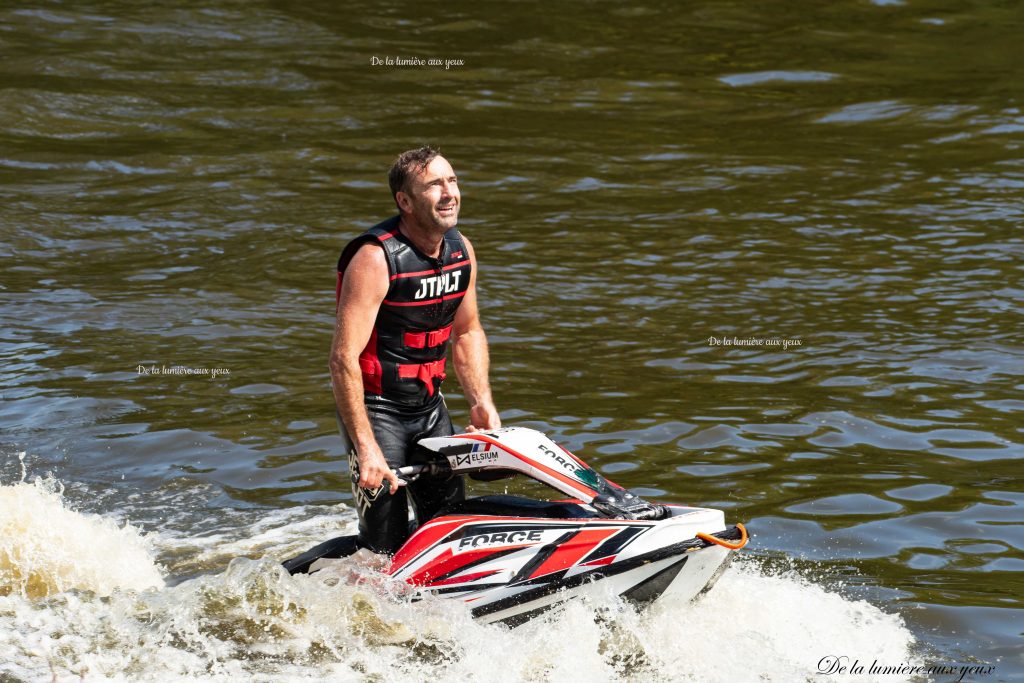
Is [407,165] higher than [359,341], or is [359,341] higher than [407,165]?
[407,165]

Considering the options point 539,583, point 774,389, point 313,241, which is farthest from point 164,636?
point 313,241

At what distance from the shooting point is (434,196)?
612 centimetres

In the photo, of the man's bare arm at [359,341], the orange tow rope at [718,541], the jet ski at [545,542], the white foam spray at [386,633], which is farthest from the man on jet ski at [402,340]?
the orange tow rope at [718,541]

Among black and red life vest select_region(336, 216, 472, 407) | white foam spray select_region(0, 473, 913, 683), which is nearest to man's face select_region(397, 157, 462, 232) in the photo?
black and red life vest select_region(336, 216, 472, 407)

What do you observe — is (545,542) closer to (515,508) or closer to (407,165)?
(515,508)

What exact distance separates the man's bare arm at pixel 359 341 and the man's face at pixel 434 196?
0.91 ft

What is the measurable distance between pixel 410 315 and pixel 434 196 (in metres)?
0.61

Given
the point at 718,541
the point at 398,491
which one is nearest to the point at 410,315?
the point at 398,491

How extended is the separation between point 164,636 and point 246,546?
4.47 feet

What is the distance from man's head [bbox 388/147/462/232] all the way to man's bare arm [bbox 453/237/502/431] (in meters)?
0.71

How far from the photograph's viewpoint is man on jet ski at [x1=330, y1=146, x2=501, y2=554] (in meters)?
6.11

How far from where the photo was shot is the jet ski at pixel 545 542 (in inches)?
227

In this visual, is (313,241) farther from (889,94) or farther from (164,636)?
(889,94)

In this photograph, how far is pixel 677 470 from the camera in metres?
8.73
